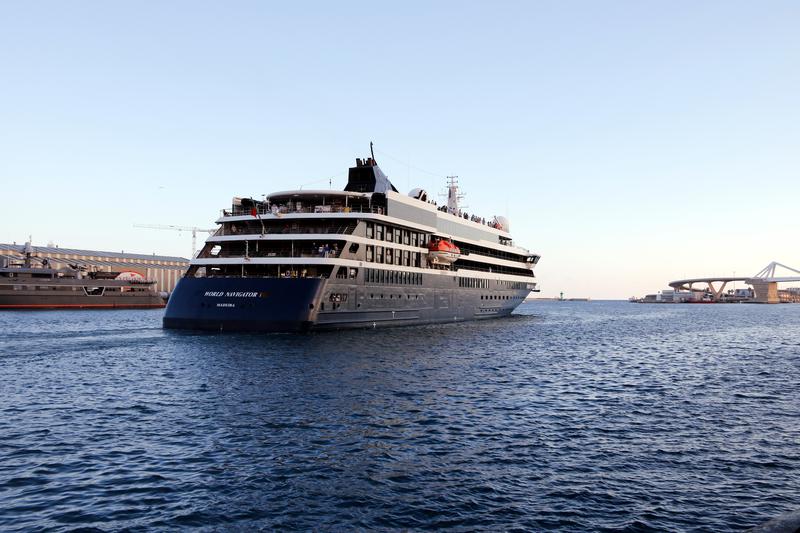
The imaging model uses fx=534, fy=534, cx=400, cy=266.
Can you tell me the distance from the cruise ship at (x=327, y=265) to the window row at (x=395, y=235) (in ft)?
0.39

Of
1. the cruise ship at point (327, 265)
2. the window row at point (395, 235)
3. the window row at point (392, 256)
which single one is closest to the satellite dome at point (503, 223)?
the cruise ship at point (327, 265)

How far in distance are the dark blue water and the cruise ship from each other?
11261mm

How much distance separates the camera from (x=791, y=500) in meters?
12.8

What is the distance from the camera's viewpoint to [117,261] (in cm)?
16662

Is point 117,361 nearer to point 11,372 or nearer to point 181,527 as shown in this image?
point 11,372

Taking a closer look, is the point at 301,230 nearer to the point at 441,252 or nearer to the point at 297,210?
the point at 297,210

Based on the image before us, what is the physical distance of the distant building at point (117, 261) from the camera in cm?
14725

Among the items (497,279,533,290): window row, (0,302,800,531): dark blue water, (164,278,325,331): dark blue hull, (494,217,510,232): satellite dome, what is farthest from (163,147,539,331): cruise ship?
(494,217,510,232): satellite dome

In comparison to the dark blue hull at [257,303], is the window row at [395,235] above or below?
above

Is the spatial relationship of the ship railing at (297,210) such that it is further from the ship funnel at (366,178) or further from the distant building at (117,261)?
the distant building at (117,261)

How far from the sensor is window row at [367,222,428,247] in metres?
54.2

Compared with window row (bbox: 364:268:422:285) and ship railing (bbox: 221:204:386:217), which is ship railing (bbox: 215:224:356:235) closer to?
ship railing (bbox: 221:204:386:217)

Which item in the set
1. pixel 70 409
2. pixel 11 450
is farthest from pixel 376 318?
pixel 11 450

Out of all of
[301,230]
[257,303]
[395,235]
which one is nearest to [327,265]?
[301,230]
